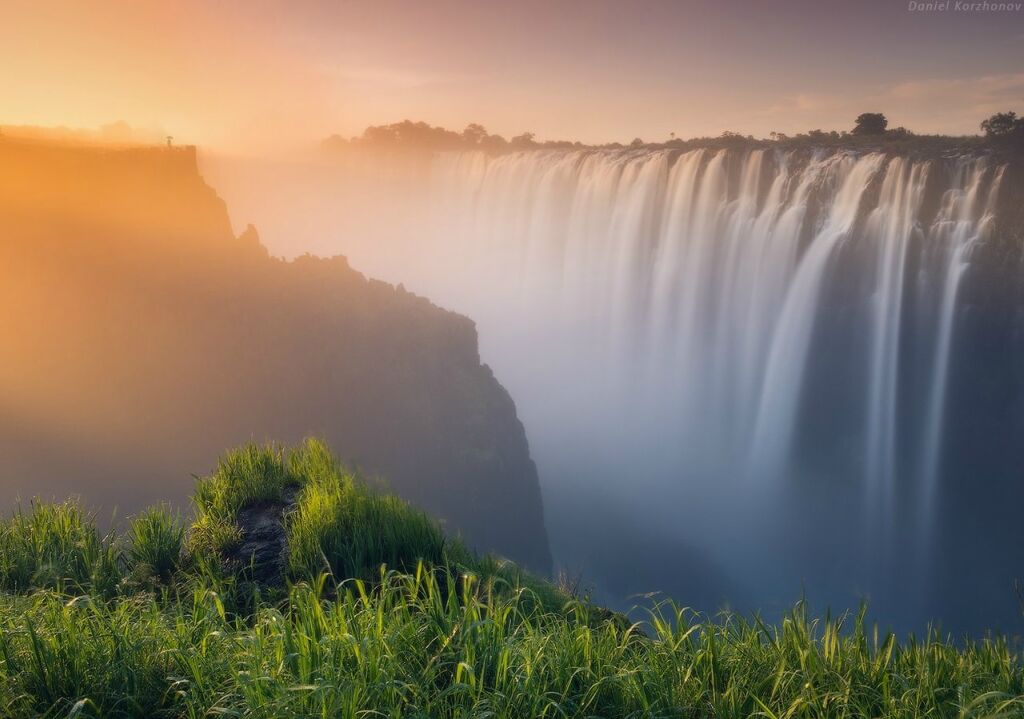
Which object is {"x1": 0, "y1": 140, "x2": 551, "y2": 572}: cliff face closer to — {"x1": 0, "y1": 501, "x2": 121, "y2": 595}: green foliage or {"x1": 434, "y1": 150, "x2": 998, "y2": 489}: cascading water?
{"x1": 434, "y1": 150, "x2": 998, "y2": 489}: cascading water

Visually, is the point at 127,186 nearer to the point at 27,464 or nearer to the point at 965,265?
the point at 27,464

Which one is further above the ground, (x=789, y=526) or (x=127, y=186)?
(x=127, y=186)

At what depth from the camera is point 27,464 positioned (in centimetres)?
2992

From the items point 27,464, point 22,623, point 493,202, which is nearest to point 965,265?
point 22,623

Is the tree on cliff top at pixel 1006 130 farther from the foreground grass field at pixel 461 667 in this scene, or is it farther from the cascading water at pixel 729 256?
the foreground grass field at pixel 461 667

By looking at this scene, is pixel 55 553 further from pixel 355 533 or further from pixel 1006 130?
pixel 1006 130

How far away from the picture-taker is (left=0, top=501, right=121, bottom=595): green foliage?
11.4 feet

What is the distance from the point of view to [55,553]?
11.9 feet

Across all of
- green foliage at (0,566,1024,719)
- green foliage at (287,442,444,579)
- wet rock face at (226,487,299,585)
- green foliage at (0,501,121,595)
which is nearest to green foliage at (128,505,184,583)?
green foliage at (0,501,121,595)

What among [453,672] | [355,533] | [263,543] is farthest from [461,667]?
[263,543]

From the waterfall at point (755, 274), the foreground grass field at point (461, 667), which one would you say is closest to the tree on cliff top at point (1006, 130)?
the waterfall at point (755, 274)

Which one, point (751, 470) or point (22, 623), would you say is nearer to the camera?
point (22, 623)

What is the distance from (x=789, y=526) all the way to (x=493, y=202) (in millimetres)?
31333

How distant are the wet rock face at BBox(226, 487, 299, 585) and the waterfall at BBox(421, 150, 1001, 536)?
25.2 meters
